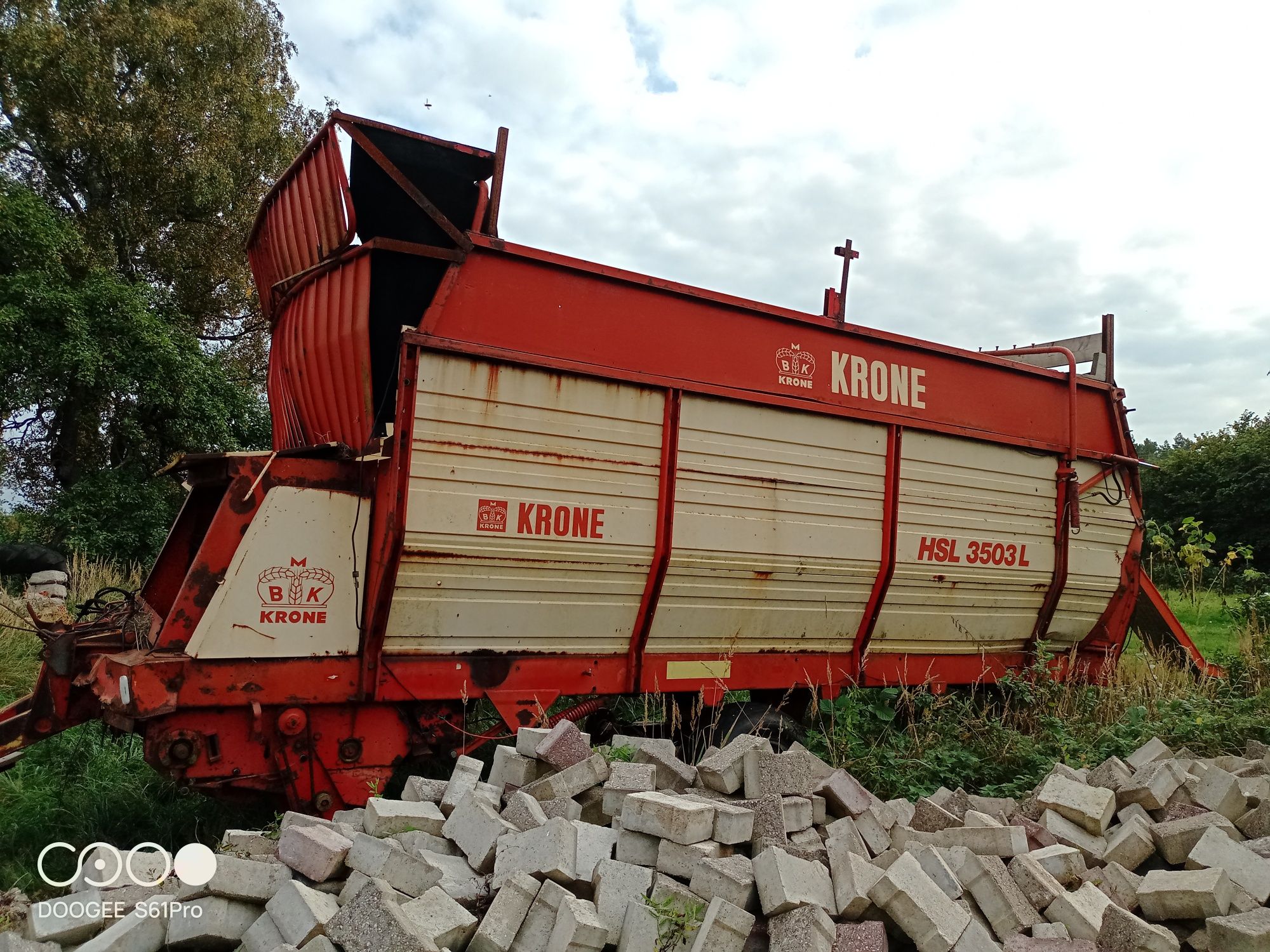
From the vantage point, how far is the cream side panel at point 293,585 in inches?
156

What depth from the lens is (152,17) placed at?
12.6 m

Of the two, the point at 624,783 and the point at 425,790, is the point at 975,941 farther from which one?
the point at 425,790

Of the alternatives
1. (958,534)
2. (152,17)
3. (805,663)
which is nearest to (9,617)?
(805,663)

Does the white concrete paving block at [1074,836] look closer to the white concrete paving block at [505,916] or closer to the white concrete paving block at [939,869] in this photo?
the white concrete paving block at [939,869]

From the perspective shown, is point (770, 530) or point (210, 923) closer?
point (210, 923)

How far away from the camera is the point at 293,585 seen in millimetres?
4098

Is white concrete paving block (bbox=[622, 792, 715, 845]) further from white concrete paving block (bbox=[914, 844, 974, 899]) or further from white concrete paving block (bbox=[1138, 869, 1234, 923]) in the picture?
white concrete paving block (bbox=[1138, 869, 1234, 923])

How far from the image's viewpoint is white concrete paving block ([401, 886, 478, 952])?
2830 mm

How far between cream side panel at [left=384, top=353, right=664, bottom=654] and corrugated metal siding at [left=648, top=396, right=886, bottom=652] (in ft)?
0.85

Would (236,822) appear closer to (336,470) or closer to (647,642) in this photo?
(336,470)

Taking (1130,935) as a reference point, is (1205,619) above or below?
→ above

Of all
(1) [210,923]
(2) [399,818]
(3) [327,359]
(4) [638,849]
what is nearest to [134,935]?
(1) [210,923]

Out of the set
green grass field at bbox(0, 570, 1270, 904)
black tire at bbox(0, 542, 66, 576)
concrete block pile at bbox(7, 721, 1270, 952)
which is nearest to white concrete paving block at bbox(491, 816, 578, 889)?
concrete block pile at bbox(7, 721, 1270, 952)

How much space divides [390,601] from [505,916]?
1758 mm
